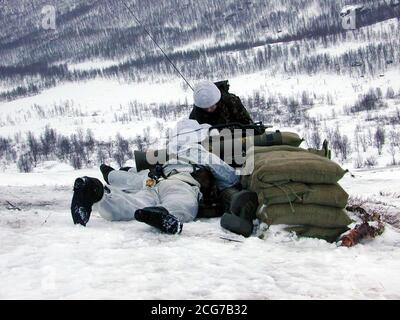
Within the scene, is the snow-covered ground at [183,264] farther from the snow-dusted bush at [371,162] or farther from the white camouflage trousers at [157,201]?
the snow-dusted bush at [371,162]

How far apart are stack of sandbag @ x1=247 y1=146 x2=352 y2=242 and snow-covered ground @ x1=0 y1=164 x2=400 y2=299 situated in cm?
13

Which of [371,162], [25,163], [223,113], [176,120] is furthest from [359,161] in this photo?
[176,120]

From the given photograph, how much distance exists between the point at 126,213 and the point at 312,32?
8208cm

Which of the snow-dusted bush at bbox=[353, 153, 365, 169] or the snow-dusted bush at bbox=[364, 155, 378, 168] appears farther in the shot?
the snow-dusted bush at bbox=[353, 153, 365, 169]

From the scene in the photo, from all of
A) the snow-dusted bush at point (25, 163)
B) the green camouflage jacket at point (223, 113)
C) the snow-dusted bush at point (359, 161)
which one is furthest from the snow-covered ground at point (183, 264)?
the snow-dusted bush at point (25, 163)

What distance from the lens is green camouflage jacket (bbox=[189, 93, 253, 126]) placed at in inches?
215

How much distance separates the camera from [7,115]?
221 feet

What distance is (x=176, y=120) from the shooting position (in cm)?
4922

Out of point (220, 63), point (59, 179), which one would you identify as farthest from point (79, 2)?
point (59, 179)

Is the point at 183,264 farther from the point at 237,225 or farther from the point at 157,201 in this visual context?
the point at 157,201

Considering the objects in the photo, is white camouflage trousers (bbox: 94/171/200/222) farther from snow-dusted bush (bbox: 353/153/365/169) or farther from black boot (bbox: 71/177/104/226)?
snow-dusted bush (bbox: 353/153/365/169)

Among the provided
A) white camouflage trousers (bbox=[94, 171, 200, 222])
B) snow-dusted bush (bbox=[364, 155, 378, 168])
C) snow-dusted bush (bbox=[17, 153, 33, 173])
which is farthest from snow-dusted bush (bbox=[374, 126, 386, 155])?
white camouflage trousers (bbox=[94, 171, 200, 222])

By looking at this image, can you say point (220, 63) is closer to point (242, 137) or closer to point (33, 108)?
point (33, 108)

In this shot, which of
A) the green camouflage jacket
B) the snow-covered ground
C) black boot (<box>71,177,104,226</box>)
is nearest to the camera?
the snow-covered ground
